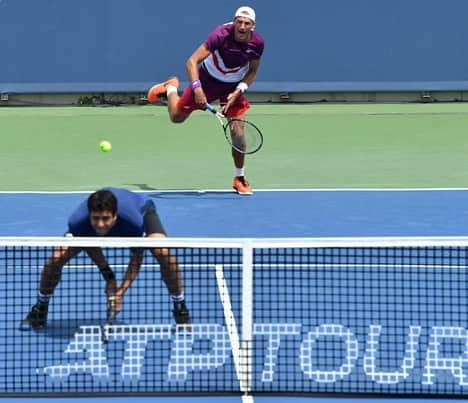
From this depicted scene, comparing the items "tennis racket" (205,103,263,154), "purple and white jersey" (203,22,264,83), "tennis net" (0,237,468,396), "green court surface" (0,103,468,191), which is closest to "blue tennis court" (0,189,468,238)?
"tennis racket" (205,103,263,154)

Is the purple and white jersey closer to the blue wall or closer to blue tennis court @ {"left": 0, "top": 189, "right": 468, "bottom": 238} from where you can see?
blue tennis court @ {"left": 0, "top": 189, "right": 468, "bottom": 238}

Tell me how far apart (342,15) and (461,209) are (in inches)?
445

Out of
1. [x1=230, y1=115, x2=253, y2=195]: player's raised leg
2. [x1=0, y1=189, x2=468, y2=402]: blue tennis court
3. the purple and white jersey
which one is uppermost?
the purple and white jersey

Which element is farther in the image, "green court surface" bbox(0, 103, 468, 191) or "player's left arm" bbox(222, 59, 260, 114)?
"green court surface" bbox(0, 103, 468, 191)

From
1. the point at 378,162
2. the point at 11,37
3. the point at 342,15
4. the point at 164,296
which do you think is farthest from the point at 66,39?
the point at 164,296

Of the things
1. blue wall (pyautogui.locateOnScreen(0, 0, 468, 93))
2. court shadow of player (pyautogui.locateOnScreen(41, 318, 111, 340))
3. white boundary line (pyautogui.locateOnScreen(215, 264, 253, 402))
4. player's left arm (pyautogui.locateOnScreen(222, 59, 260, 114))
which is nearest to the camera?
white boundary line (pyautogui.locateOnScreen(215, 264, 253, 402))

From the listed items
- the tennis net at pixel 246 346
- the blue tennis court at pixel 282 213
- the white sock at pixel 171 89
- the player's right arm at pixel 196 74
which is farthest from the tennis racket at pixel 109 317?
the white sock at pixel 171 89

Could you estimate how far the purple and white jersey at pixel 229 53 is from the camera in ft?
30.8

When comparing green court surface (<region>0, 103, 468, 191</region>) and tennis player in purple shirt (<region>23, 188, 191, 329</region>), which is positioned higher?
green court surface (<region>0, 103, 468, 191</region>)

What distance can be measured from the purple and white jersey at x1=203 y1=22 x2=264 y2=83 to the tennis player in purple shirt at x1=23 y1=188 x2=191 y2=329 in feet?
13.7

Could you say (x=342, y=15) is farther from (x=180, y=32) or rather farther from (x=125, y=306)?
(x=125, y=306)

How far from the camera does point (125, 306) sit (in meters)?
5.68

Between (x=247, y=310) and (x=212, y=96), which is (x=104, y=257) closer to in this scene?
→ (x=247, y=310)

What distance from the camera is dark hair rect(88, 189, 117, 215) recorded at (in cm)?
506
